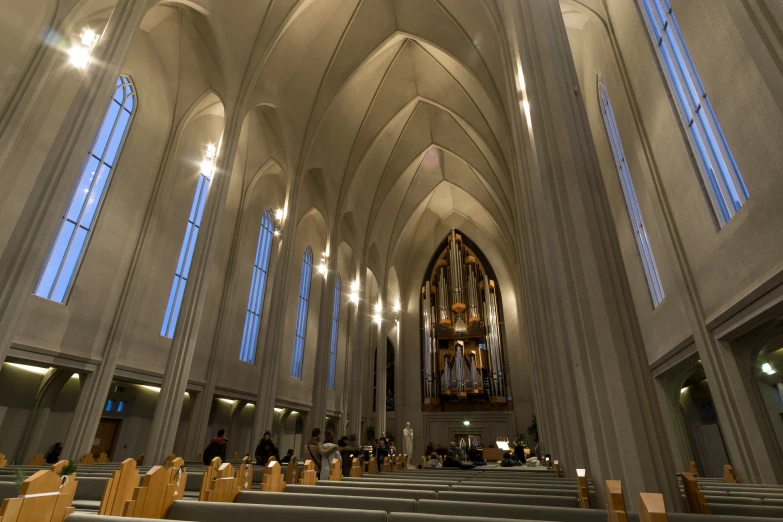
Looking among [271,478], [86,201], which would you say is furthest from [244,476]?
[86,201]

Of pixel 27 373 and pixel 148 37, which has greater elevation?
pixel 148 37

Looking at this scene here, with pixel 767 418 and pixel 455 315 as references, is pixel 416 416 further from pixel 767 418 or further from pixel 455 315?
pixel 767 418

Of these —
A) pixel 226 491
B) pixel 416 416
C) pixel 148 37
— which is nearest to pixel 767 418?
pixel 226 491

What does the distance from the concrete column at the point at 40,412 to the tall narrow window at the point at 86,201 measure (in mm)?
1682

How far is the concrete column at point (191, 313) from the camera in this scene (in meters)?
8.27

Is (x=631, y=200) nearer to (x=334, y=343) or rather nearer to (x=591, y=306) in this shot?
(x=591, y=306)

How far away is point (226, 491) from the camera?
2.42 m

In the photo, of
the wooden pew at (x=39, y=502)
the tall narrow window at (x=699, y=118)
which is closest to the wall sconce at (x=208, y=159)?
the tall narrow window at (x=699, y=118)

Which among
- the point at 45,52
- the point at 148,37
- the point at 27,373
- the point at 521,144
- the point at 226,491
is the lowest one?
the point at 226,491

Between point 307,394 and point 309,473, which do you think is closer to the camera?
point 309,473

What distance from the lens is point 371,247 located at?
20828 mm

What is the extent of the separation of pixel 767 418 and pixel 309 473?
18.9 feet

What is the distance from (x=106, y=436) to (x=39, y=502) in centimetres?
1052

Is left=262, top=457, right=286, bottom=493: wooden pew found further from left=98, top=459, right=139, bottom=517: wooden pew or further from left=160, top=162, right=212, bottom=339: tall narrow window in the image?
left=160, top=162, right=212, bottom=339: tall narrow window
